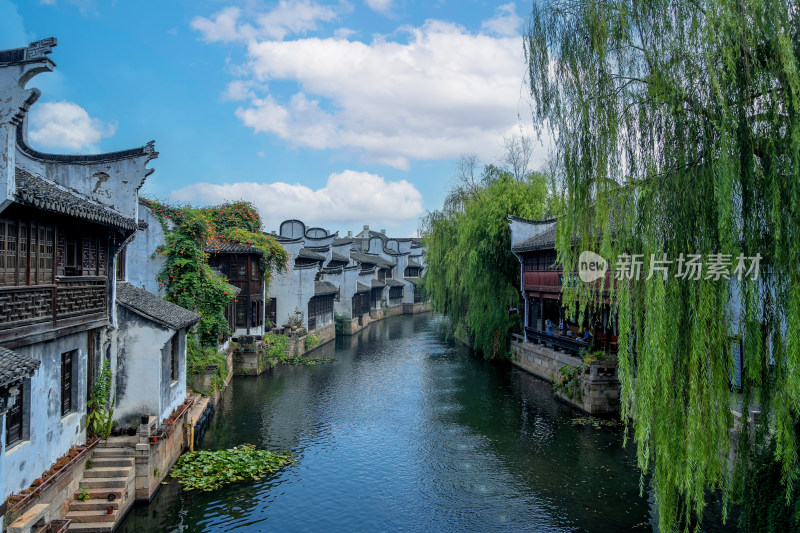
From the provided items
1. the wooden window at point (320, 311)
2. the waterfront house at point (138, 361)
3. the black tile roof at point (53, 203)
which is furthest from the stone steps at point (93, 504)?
the wooden window at point (320, 311)

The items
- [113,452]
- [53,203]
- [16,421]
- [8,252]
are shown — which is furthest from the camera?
[113,452]

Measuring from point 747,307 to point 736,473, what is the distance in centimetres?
269

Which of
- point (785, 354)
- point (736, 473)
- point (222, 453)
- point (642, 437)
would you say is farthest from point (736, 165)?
point (222, 453)

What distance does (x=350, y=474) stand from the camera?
46.2 ft

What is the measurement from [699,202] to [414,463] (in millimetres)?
10251

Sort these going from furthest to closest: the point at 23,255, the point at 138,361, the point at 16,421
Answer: the point at 138,361, the point at 23,255, the point at 16,421

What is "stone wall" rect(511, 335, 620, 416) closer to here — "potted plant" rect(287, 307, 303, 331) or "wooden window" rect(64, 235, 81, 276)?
"wooden window" rect(64, 235, 81, 276)

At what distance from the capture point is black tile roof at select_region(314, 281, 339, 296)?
118ft

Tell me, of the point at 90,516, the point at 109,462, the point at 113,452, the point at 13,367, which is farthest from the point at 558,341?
the point at 13,367

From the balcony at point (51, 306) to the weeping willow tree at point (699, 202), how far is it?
894cm

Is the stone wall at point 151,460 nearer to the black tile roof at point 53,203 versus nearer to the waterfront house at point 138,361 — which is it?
the waterfront house at point 138,361

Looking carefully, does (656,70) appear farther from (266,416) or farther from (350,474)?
(266,416)

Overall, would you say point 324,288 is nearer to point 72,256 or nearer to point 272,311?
point 272,311

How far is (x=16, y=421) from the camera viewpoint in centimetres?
877
